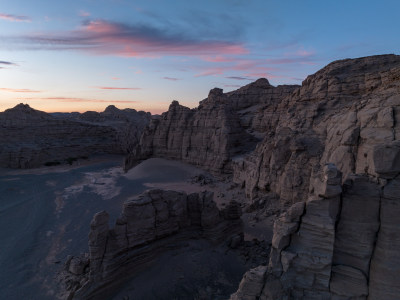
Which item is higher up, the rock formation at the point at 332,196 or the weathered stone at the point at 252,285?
the rock formation at the point at 332,196

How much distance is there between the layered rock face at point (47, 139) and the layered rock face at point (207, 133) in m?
17.5

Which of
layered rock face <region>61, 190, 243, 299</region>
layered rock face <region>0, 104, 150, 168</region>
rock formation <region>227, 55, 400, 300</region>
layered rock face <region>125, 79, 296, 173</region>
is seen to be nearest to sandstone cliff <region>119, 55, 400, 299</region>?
rock formation <region>227, 55, 400, 300</region>

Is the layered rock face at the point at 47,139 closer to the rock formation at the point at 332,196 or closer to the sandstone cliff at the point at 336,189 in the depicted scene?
the rock formation at the point at 332,196

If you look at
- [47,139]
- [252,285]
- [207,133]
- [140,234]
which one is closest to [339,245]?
[252,285]

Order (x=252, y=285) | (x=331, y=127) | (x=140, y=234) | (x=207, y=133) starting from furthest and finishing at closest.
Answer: (x=207, y=133) → (x=331, y=127) → (x=140, y=234) → (x=252, y=285)

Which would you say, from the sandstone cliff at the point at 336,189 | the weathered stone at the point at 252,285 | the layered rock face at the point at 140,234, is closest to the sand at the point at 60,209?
the layered rock face at the point at 140,234

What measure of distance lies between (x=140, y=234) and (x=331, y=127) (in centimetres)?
1221

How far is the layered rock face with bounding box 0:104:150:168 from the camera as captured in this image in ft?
151

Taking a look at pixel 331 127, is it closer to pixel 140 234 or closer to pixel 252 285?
pixel 252 285

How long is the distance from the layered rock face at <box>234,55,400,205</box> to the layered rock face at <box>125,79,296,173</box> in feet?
16.3

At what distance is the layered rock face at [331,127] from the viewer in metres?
11.1

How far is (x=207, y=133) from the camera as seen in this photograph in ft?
114

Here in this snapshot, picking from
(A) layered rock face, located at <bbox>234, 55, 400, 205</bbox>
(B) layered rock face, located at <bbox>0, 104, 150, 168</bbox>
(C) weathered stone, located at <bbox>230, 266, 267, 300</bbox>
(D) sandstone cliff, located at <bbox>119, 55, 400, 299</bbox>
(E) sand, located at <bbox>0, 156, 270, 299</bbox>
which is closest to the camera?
(D) sandstone cliff, located at <bbox>119, 55, 400, 299</bbox>

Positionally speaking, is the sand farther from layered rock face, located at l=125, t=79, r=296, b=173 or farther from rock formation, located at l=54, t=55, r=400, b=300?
rock formation, located at l=54, t=55, r=400, b=300
